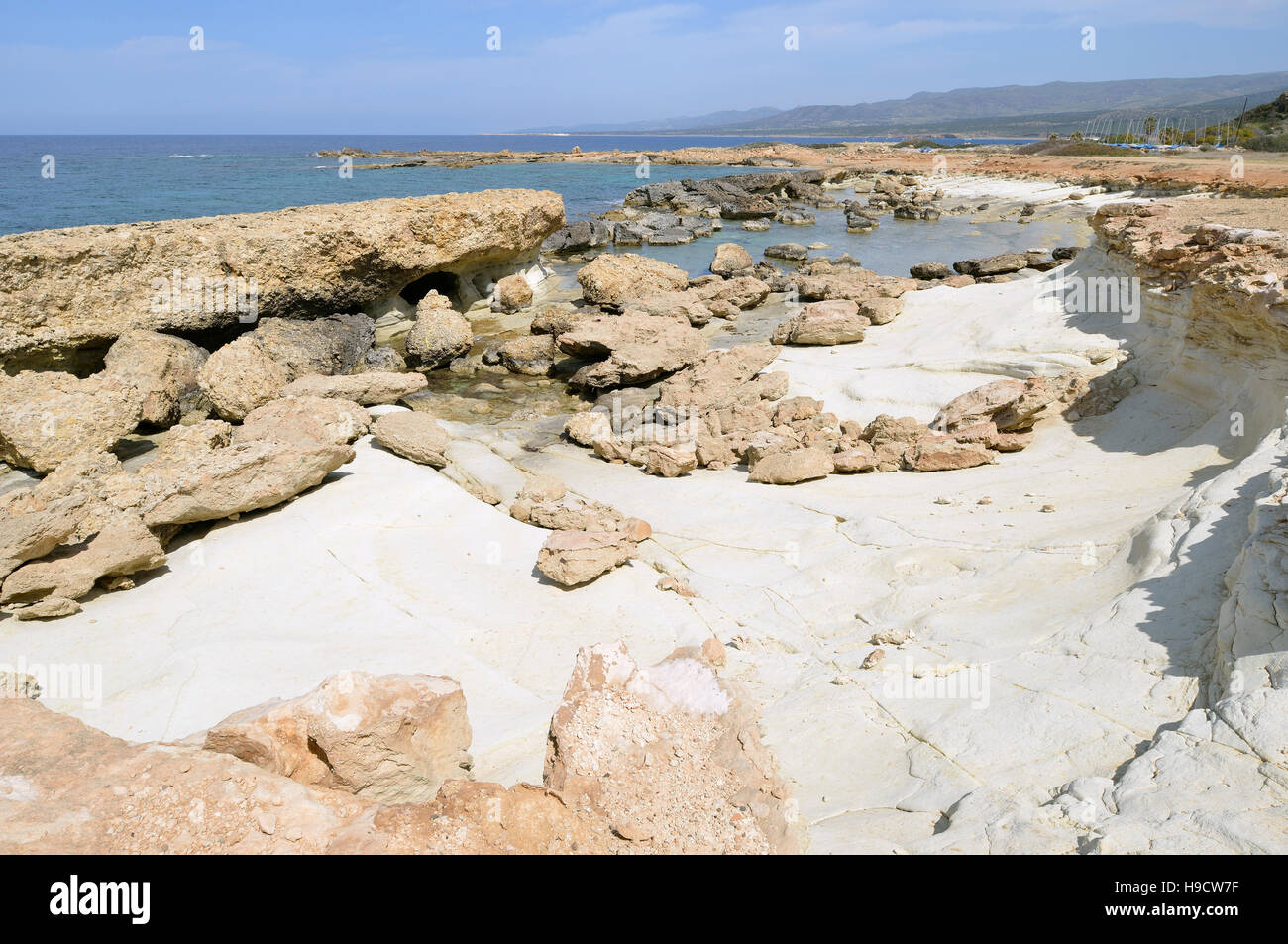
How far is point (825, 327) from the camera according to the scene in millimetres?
11844

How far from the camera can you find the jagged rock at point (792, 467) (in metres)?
7.73

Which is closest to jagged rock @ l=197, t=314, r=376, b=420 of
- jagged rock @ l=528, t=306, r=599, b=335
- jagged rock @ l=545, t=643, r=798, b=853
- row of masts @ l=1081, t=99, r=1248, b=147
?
jagged rock @ l=528, t=306, r=599, b=335

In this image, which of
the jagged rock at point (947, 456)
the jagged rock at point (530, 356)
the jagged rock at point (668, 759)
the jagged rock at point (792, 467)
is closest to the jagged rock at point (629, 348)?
the jagged rock at point (530, 356)

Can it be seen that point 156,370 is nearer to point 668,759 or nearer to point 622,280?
point 622,280

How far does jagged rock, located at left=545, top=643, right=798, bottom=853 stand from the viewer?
2676mm

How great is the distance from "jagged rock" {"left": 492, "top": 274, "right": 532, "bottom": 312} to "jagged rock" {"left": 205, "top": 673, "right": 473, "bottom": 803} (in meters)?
12.9

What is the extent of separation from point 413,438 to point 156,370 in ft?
12.5

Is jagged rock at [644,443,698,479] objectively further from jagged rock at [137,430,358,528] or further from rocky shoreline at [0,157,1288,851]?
jagged rock at [137,430,358,528]

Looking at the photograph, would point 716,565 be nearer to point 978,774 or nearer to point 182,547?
point 978,774

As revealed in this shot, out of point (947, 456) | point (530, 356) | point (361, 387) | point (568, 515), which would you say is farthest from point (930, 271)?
point (568, 515)

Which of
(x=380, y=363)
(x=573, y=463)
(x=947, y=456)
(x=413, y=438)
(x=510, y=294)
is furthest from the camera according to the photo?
(x=510, y=294)

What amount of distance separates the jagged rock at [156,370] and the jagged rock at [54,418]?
1.35ft
